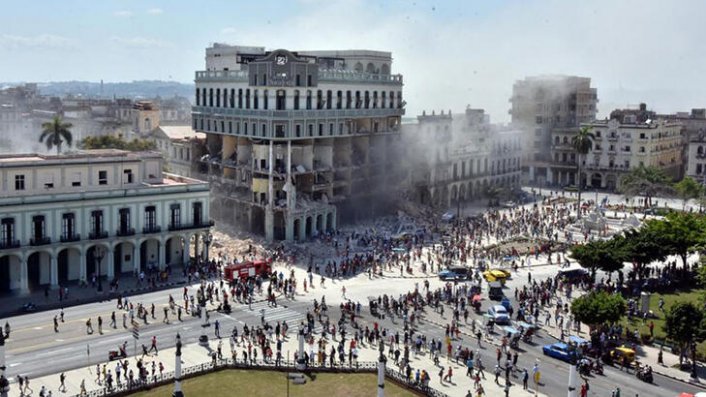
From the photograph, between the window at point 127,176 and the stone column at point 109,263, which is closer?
the stone column at point 109,263

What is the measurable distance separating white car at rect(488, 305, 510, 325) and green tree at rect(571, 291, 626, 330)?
571 centimetres

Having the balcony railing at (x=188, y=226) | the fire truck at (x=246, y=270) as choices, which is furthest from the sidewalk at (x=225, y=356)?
the balcony railing at (x=188, y=226)

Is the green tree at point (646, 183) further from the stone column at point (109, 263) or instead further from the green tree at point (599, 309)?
the stone column at point (109, 263)

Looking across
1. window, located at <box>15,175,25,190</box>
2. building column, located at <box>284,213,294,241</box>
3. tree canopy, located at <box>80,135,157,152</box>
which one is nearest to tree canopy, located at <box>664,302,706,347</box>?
building column, located at <box>284,213,294,241</box>

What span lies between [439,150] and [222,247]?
41320 millimetres

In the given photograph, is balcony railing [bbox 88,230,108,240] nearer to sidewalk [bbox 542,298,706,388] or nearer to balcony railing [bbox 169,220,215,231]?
balcony railing [bbox 169,220,215,231]

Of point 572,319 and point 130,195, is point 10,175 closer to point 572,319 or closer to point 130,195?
point 130,195

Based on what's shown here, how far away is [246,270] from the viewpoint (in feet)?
216

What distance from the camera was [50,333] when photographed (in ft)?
171

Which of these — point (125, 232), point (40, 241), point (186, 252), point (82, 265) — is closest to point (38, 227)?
point (40, 241)

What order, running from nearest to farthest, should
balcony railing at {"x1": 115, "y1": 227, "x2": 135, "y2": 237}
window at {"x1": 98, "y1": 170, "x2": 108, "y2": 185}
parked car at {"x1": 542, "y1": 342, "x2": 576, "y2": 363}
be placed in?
parked car at {"x1": 542, "y1": 342, "x2": 576, "y2": 363} < balcony railing at {"x1": 115, "y1": 227, "x2": 135, "y2": 237} < window at {"x1": 98, "y1": 170, "x2": 108, "y2": 185}

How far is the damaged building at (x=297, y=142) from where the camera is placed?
84125mm

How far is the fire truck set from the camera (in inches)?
2552

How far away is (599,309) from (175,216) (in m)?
36.7
